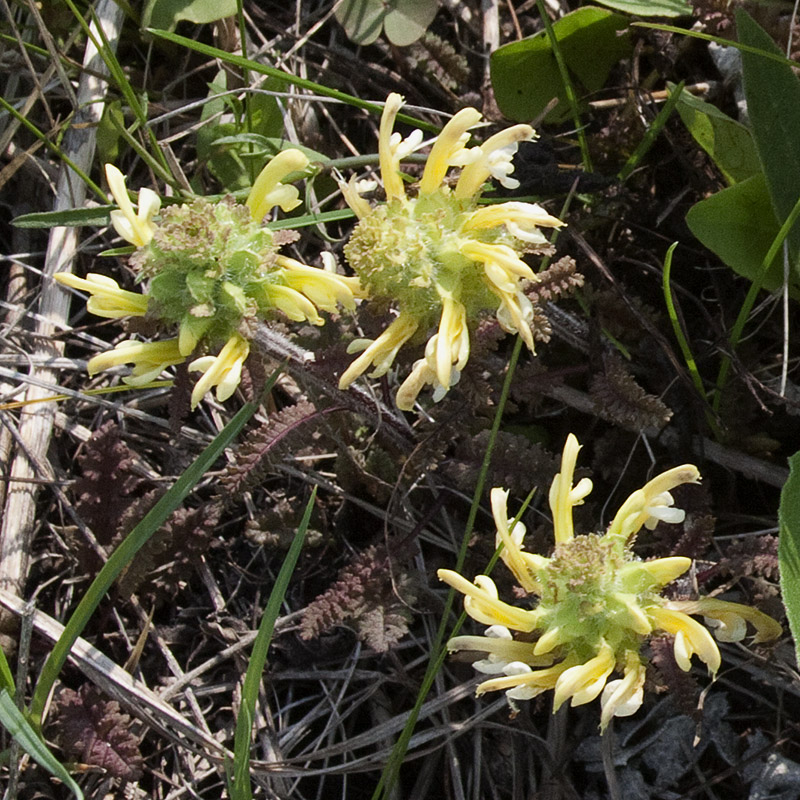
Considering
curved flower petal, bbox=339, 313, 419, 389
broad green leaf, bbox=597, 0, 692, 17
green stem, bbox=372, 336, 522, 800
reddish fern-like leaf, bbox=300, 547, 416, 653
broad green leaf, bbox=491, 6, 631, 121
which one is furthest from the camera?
broad green leaf, bbox=491, 6, 631, 121

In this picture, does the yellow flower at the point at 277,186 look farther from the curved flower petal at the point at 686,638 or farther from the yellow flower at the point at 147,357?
the curved flower petal at the point at 686,638

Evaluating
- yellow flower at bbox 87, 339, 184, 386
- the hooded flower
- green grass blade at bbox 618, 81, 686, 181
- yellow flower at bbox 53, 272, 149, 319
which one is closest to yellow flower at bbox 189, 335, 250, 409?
the hooded flower

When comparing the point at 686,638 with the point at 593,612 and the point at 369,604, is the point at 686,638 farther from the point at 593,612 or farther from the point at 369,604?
the point at 369,604

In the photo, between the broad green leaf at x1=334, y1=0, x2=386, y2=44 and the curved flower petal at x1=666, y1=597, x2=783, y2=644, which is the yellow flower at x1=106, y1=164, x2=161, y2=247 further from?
the curved flower petal at x1=666, y1=597, x2=783, y2=644

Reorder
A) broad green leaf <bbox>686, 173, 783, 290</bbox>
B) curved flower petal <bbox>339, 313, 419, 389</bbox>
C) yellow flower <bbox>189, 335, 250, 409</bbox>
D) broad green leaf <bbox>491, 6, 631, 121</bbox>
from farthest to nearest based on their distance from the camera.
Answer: broad green leaf <bbox>491, 6, 631, 121</bbox>
broad green leaf <bbox>686, 173, 783, 290</bbox>
curved flower petal <bbox>339, 313, 419, 389</bbox>
yellow flower <bbox>189, 335, 250, 409</bbox>

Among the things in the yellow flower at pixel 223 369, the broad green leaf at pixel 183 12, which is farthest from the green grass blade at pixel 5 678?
the broad green leaf at pixel 183 12

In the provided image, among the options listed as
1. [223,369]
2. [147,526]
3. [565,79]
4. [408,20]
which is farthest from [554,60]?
[147,526]
